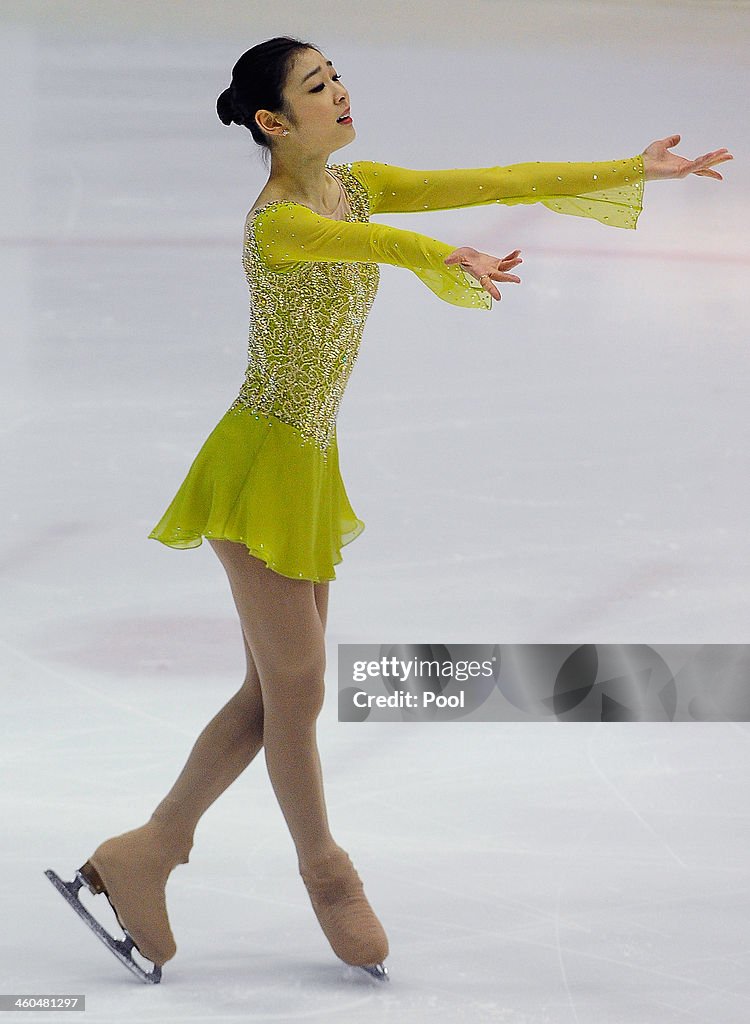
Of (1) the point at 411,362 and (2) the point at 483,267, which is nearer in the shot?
(2) the point at 483,267

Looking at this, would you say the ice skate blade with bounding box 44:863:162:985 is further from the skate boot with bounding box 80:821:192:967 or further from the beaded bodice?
the beaded bodice

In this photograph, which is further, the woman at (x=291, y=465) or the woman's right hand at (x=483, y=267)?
the woman at (x=291, y=465)

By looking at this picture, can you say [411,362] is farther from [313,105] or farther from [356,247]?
[356,247]

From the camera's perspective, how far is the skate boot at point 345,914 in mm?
1982

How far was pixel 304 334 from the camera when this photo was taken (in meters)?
1.93

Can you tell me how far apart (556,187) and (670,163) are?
0.17 m

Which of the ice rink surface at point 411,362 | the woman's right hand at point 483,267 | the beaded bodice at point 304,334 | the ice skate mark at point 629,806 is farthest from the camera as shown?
the ice rink surface at point 411,362

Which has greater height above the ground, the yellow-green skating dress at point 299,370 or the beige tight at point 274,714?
the yellow-green skating dress at point 299,370

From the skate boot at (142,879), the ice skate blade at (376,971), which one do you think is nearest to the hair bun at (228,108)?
the skate boot at (142,879)

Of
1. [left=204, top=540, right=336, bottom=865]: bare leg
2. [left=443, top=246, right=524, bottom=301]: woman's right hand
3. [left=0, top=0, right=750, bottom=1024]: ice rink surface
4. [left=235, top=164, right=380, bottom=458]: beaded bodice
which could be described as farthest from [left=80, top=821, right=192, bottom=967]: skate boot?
[left=0, top=0, right=750, bottom=1024]: ice rink surface

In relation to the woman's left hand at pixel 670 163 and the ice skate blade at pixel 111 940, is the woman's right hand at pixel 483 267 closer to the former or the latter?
the woman's left hand at pixel 670 163

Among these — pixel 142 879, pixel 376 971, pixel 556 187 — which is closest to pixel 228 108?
pixel 556 187

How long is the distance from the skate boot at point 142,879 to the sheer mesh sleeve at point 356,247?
879 mm

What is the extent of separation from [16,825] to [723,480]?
211cm
